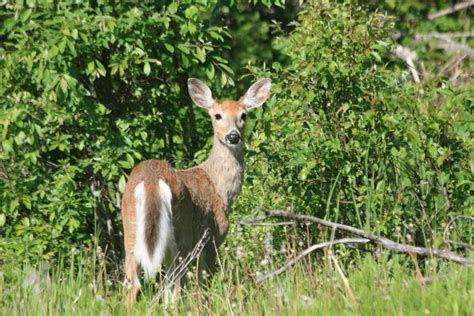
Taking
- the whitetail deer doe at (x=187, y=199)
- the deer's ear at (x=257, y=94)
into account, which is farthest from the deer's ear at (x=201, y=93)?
the deer's ear at (x=257, y=94)

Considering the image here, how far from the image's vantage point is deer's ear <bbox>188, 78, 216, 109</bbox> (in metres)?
7.80

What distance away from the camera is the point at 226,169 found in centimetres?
723

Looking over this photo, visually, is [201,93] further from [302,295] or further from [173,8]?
[302,295]

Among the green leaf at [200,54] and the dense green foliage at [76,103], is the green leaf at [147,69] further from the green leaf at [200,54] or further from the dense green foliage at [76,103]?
the green leaf at [200,54]

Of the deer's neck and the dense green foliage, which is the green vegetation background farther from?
the deer's neck

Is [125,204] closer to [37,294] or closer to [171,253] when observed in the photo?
[171,253]

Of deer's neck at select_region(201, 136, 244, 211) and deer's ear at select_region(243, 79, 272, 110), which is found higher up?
deer's ear at select_region(243, 79, 272, 110)

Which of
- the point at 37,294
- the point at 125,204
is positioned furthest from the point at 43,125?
the point at 37,294

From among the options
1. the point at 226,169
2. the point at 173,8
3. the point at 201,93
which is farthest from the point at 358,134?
the point at 201,93

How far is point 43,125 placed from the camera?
23.6 ft

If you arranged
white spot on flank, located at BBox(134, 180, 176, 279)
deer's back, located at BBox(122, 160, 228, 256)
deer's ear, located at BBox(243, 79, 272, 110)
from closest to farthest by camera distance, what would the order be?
1. white spot on flank, located at BBox(134, 180, 176, 279)
2. deer's back, located at BBox(122, 160, 228, 256)
3. deer's ear, located at BBox(243, 79, 272, 110)

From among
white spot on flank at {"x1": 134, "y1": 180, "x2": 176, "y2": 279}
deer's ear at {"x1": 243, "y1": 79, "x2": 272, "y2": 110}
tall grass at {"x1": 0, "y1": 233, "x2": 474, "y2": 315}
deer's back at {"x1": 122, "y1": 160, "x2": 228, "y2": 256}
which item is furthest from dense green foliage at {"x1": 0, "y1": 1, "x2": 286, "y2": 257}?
tall grass at {"x1": 0, "y1": 233, "x2": 474, "y2": 315}

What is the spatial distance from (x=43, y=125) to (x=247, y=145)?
55.7 inches

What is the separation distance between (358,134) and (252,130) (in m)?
1.01
